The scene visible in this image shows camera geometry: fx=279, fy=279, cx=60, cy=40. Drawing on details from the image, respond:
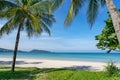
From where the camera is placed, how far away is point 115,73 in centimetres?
1422

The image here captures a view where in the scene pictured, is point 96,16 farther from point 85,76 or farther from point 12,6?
point 12,6

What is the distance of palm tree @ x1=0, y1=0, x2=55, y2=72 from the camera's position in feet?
56.8

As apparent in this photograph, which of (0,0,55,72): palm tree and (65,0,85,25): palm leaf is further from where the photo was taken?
(0,0,55,72): palm tree

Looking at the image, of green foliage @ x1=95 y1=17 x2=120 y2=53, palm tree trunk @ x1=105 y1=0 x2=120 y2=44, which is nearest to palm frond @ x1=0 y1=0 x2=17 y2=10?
green foliage @ x1=95 y1=17 x2=120 y2=53

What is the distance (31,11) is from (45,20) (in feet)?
5.29

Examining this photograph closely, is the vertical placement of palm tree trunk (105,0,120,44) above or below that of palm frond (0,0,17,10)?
below

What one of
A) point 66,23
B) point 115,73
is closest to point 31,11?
point 66,23

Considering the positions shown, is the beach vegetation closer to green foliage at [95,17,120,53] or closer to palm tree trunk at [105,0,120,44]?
green foliage at [95,17,120,53]

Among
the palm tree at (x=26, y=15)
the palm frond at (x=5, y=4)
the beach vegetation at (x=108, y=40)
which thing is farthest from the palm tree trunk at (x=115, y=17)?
the palm frond at (x=5, y=4)

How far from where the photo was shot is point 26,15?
18.4 m

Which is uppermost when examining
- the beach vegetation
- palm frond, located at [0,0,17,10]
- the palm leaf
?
palm frond, located at [0,0,17,10]

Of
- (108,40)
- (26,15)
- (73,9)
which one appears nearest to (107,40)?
(108,40)

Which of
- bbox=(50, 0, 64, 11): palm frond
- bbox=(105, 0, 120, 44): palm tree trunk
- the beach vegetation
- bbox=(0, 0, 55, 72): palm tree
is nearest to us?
bbox=(105, 0, 120, 44): palm tree trunk

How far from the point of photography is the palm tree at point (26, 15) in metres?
17.3
